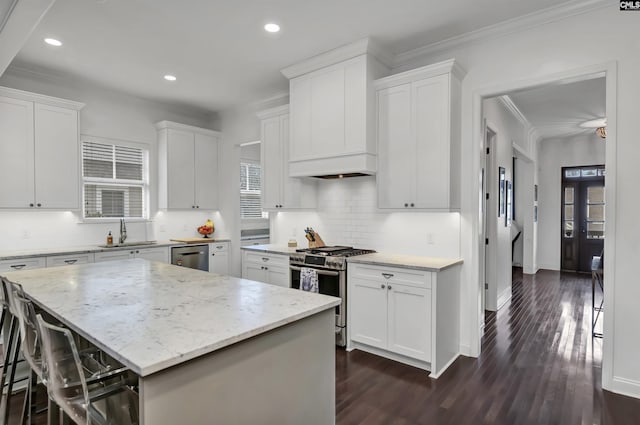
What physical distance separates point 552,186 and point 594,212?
95 centimetres

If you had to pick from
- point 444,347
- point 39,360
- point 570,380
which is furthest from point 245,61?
point 570,380

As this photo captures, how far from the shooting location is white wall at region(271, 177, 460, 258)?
3.61m

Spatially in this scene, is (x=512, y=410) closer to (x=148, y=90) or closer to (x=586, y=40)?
(x=586, y=40)

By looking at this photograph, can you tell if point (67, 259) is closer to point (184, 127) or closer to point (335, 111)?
point (184, 127)

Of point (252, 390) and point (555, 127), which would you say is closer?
point (252, 390)

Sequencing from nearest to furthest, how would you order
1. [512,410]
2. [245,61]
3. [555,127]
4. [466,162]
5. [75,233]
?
[512,410] < [466,162] < [245,61] < [75,233] < [555,127]

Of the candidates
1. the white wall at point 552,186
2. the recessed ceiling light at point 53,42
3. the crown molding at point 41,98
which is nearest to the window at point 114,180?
the crown molding at point 41,98

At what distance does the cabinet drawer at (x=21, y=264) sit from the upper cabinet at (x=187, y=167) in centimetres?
175

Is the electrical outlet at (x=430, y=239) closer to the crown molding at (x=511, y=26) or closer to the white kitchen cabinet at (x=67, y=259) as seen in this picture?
the crown molding at (x=511, y=26)

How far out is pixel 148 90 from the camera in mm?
4906

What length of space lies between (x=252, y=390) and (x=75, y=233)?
4.38m

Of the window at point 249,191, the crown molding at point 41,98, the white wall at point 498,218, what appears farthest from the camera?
the window at point 249,191

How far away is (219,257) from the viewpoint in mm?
5703

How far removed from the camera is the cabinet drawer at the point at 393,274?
3045 mm
